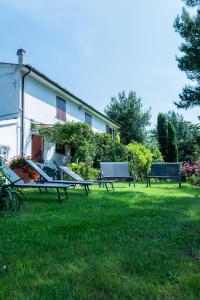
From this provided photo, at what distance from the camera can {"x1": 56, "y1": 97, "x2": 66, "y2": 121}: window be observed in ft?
66.7

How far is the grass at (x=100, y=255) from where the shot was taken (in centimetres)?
256

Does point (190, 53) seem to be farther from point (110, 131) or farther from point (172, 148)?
point (172, 148)

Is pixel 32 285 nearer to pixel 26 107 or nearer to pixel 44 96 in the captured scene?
pixel 26 107

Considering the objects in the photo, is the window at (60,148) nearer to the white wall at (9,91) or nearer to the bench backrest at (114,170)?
the white wall at (9,91)

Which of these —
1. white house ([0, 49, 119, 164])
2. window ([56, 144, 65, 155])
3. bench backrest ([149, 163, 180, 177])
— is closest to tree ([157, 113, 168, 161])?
white house ([0, 49, 119, 164])

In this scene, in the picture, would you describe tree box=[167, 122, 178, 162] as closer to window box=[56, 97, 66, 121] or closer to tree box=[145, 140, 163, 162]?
tree box=[145, 140, 163, 162]

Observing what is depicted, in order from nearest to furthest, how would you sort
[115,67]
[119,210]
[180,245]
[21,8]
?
[180,245] → [119,210] → [21,8] → [115,67]

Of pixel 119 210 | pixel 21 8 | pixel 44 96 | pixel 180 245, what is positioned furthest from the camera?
pixel 44 96

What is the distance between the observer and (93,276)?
281 centimetres

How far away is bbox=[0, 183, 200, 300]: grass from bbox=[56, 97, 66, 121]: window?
1493 centimetres

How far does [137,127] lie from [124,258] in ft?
127

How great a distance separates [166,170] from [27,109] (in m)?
7.44

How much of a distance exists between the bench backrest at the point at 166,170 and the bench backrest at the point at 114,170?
135 cm

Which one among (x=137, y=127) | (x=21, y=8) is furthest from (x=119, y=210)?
(x=137, y=127)
